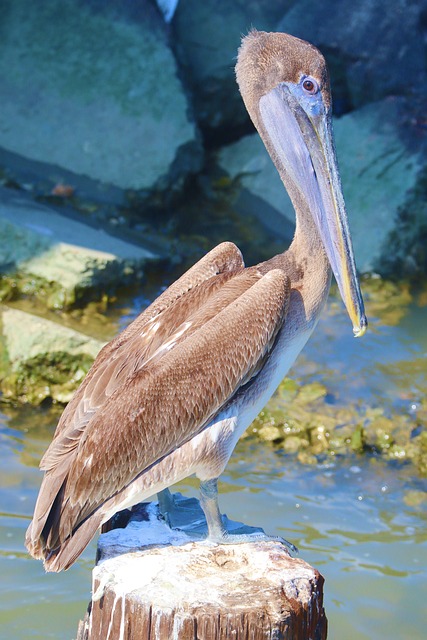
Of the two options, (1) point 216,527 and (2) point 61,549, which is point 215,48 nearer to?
(1) point 216,527

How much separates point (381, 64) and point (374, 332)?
278 centimetres

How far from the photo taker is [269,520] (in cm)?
516

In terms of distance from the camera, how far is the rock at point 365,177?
303 inches

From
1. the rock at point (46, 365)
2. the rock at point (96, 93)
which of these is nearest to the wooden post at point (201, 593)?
the rock at point (46, 365)

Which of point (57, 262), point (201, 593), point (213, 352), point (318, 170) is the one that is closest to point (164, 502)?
point (213, 352)

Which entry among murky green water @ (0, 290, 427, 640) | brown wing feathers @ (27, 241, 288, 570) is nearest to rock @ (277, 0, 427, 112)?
murky green water @ (0, 290, 427, 640)

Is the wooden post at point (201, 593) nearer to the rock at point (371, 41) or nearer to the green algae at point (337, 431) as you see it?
the green algae at point (337, 431)

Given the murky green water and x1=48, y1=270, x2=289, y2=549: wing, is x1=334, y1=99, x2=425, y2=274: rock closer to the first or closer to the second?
the murky green water

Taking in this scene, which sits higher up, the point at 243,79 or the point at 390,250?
the point at 243,79

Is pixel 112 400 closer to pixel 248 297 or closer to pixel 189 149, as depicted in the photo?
pixel 248 297

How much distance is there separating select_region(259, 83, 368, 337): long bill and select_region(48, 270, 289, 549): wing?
299 millimetres

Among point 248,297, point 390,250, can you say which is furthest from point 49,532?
point 390,250

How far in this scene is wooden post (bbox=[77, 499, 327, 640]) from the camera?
291 cm

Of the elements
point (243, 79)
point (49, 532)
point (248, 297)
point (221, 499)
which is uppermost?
point (243, 79)
